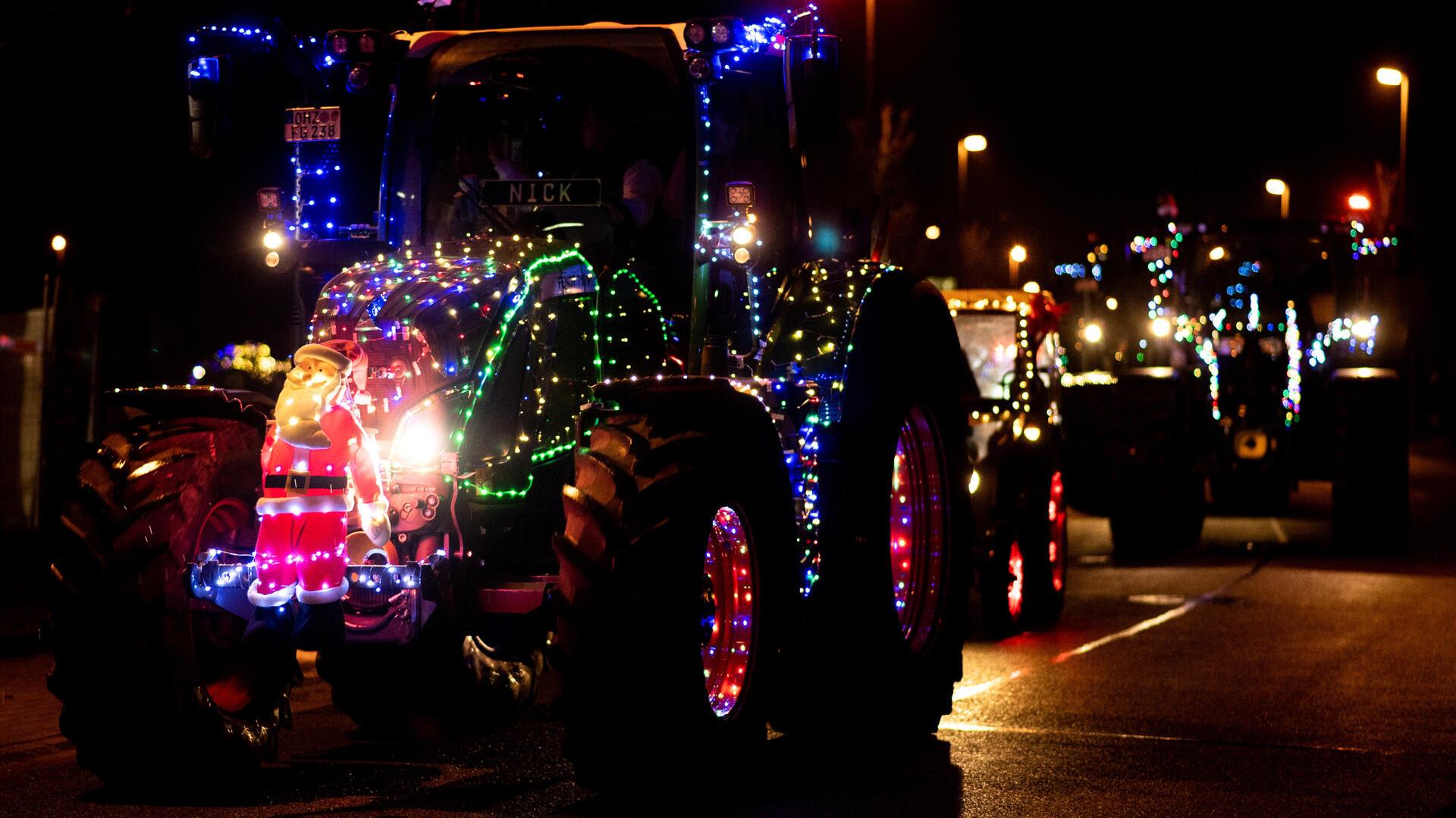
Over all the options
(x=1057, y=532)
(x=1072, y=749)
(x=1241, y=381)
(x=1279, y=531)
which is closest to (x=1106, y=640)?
(x=1057, y=532)

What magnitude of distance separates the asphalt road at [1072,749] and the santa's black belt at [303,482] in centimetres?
115

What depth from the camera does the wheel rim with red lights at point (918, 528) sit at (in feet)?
30.8

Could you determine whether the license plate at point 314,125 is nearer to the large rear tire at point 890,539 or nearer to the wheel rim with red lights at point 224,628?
the wheel rim with red lights at point 224,628

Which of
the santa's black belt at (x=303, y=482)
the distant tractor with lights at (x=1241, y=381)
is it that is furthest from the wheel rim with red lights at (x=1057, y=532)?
the santa's black belt at (x=303, y=482)

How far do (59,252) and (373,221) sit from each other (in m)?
9.40

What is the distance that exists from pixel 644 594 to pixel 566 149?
305cm

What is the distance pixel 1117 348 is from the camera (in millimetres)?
23266

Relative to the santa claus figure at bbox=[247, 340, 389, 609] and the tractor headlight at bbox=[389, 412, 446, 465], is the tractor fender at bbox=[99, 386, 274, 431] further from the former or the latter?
the tractor headlight at bbox=[389, 412, 446, 465]

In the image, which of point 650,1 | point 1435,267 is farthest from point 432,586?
point 1435,267

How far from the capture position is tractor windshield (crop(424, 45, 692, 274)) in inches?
337

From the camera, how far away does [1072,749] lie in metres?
8.50

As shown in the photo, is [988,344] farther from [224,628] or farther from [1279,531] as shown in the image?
[224,628]

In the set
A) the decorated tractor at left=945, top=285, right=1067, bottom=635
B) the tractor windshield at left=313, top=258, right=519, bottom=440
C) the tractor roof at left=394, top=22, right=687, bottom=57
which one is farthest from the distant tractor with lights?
the tractor windshield at left=313, top=258, right=519, bottom=440

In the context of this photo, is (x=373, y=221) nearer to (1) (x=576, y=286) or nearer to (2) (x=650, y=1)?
(1) (x=576, y=286)
